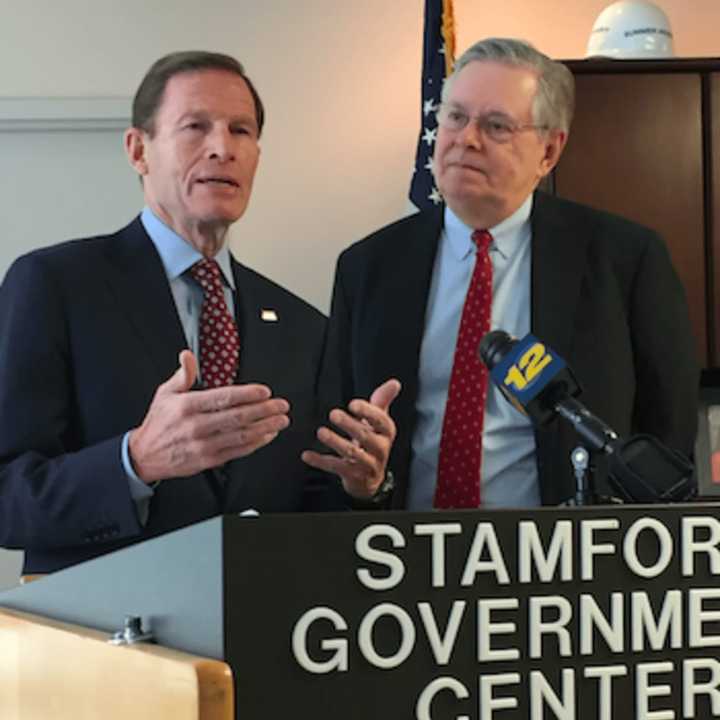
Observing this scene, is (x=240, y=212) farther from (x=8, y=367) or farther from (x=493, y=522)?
(x=493, y=522)

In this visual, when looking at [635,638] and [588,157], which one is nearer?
[635,638]

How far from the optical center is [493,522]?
42.0 inches

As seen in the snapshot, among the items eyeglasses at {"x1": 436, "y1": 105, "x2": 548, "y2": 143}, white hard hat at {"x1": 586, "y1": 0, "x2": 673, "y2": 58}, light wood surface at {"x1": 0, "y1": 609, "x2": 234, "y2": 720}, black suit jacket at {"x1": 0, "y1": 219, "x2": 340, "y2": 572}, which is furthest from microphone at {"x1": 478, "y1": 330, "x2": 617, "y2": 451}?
white hard hat at {"x1": 586, "y1": 0, "x2": 673, "y2": 58}

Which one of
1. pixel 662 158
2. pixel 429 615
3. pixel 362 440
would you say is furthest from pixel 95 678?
pixel 662 158

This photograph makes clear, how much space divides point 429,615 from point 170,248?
1.17m

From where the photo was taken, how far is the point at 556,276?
2.26 meters

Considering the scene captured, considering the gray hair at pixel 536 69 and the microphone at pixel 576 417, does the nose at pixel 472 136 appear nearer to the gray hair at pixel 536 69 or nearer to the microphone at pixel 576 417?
the gray hair at pixel 536 69

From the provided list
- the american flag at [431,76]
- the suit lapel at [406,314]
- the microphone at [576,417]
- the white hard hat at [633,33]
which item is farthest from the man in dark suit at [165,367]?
→ the white hard hat at [633,33]

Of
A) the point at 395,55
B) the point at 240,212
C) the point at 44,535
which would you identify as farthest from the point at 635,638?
the point at 395,55

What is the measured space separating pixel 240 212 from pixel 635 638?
1.21 metres

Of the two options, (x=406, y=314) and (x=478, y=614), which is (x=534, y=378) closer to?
(x=478, y=614)

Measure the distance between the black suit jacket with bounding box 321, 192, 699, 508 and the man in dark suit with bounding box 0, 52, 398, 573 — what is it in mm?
132

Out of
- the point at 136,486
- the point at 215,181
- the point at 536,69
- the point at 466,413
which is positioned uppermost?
the point at 536,69

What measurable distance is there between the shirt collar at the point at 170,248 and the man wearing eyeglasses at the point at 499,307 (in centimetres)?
29
